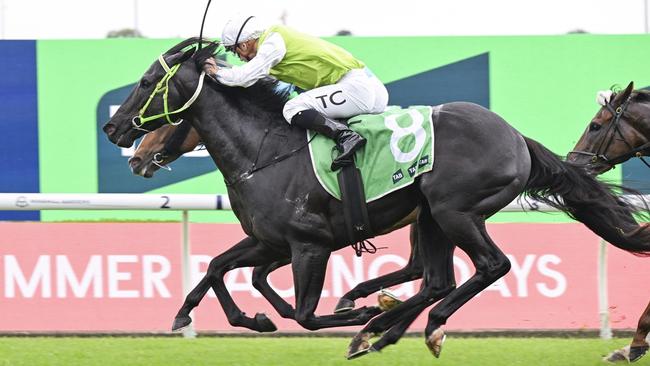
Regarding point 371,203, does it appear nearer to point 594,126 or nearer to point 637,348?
point 637,348

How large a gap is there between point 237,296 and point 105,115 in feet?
14.6

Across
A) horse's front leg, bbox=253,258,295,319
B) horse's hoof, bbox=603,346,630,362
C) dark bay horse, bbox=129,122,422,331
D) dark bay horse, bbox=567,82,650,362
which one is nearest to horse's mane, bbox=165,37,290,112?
dark bay horse, bbox=129,122,422,331

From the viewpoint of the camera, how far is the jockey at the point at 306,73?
20.5 feet

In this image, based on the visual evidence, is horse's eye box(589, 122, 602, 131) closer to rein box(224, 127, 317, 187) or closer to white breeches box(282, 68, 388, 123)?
white breeches box(282, 68, 388, 123)

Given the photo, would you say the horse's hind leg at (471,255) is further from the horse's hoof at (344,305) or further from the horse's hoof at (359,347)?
the horse's hoof at (344,305)

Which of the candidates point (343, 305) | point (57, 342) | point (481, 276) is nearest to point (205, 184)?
point (57, 342)

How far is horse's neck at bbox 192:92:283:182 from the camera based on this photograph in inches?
254

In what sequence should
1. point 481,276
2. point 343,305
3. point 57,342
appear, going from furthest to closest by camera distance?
point 57,342 → point 343,305 → point 481,276

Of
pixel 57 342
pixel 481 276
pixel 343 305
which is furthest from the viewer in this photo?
pixel 57 342

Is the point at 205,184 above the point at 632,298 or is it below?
above

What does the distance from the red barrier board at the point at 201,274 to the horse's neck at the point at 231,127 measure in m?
1.95

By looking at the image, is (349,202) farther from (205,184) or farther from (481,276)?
(205,184)

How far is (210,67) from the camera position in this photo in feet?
21.2

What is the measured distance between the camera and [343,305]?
6.81 meters
